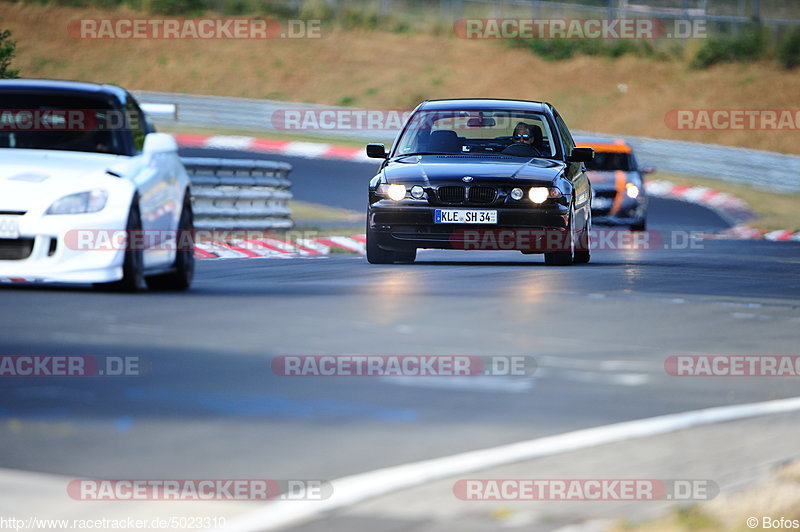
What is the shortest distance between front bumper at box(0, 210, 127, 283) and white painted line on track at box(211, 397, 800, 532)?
15.8ft

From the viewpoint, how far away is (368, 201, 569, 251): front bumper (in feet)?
48.9

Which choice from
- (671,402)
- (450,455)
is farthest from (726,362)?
(450,455)

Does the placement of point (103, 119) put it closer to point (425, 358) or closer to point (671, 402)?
point (425, 358)

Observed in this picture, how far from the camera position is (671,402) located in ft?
23.6

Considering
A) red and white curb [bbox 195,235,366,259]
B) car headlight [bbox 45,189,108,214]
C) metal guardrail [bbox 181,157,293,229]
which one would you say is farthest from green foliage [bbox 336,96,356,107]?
car headlight [bbox 45,189,108,214]

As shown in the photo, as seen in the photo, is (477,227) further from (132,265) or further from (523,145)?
(132,265)

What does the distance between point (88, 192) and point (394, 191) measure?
4.84 metres

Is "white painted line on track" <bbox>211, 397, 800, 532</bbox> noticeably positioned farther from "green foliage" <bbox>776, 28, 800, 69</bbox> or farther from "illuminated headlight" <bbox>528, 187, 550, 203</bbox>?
"green foliage" <bbox>776, 28, 800, 69</bbox>

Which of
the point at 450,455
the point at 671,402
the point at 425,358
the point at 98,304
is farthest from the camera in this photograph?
the point at 98,304

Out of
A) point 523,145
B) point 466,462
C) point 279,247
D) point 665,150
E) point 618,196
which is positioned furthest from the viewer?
point 665,150

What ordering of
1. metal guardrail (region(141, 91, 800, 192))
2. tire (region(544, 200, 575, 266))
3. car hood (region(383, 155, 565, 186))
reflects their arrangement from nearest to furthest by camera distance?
car hood (region(383, 155, 565, 186)) → tire (region(544, 200, 575, 266)) → metal guardrail (region(141, 91, 800, 192))

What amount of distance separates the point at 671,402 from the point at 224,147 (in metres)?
30.1

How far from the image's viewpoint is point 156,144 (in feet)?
37.3

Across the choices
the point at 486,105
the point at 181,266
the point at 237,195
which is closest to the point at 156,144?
the point at 181,266
